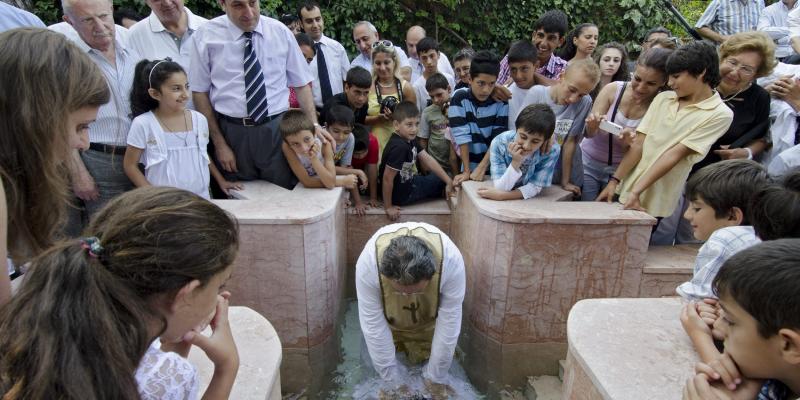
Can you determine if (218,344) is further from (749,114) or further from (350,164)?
(749,114)

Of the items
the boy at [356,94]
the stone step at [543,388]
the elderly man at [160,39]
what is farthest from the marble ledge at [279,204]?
the stone step at [543,388]

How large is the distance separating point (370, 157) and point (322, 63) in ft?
3.66

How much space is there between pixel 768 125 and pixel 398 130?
234cm

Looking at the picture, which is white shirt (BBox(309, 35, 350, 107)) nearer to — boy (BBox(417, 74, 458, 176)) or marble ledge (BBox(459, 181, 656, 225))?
boy (BBox(417, 74, 458, 176))

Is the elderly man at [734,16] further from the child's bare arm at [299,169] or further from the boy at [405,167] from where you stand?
the child's bare arm at [299,169]

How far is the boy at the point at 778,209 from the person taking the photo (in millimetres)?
1517

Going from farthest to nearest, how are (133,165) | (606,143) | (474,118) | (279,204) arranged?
(474,118), (606,143), (279,204), (133,165)

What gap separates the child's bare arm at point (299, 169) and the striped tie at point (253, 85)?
0.84 ft

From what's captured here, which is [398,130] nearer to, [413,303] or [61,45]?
[413,303]

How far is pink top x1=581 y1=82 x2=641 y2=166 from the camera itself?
305 centimetres

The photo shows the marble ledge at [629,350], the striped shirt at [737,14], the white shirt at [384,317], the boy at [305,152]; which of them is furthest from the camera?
the striped shirt at [737,14]

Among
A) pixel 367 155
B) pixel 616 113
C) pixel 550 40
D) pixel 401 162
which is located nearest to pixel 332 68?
pixel 367 155

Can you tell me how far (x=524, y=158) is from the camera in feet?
9.36

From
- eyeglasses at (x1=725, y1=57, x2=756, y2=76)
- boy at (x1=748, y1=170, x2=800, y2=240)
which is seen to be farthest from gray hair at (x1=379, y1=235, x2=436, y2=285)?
eyeglasses at (x1=725, y1=57, x2=756, y2=76)
